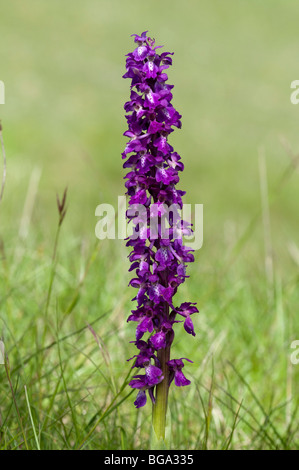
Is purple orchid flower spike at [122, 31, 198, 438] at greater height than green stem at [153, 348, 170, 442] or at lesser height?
greater

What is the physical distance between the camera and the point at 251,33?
55.7 ft

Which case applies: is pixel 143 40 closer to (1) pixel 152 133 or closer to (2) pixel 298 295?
(1) pixel 152 133

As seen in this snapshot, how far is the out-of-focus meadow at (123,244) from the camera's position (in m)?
3.19

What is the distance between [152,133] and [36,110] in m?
11.9

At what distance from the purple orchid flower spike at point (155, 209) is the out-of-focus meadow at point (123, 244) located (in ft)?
1.24

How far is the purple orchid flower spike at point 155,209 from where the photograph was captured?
2.11 meters

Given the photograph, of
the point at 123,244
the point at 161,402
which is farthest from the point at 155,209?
the point at 123,244

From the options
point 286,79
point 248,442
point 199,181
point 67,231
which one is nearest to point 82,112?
point 199,181

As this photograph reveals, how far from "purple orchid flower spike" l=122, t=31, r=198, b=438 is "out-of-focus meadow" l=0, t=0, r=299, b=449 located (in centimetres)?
38

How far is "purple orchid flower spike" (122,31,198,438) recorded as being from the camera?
211 centimetres

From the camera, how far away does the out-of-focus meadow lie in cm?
319

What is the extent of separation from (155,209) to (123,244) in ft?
10.9

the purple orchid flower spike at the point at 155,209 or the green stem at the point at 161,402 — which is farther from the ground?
the purple orchid flower spike at the point at 155,209

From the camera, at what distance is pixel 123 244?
5.43m
